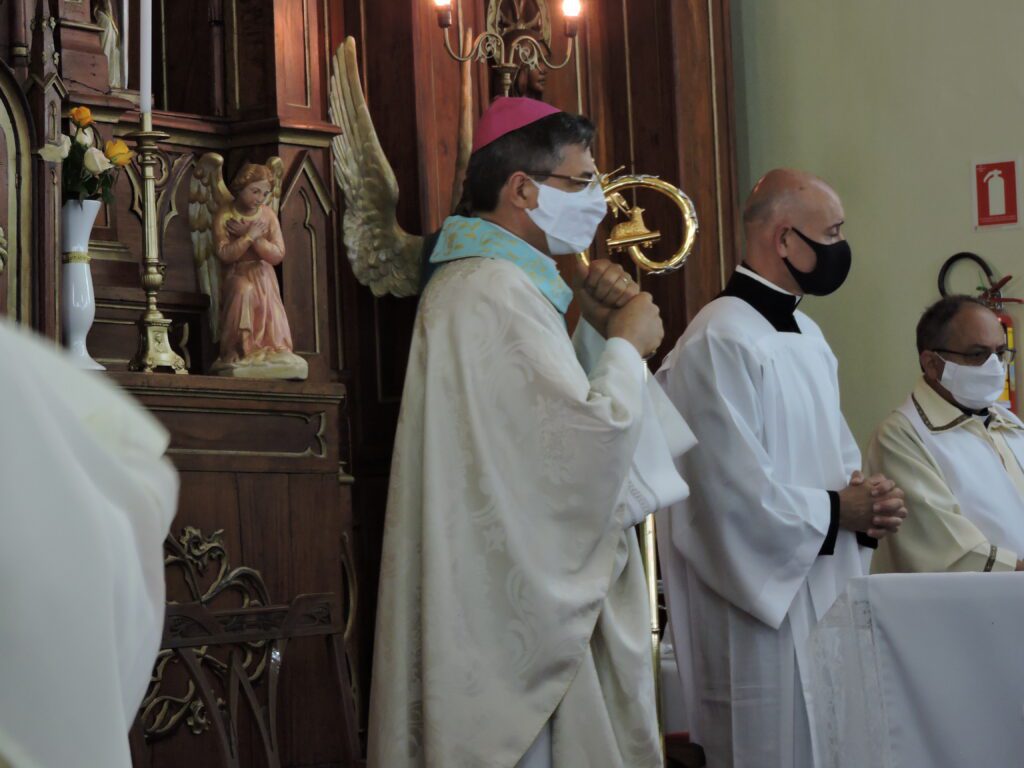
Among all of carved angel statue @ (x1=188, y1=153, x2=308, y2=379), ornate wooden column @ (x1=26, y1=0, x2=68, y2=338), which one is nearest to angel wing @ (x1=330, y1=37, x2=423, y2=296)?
carved angel statue @ (x1=188, y1=153, x2=308, y2=379)

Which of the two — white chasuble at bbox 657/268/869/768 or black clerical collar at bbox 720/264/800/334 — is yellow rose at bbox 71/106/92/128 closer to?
white chasuble at bbox 657/268/869/768

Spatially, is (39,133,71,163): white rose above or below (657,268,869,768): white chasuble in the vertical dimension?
above

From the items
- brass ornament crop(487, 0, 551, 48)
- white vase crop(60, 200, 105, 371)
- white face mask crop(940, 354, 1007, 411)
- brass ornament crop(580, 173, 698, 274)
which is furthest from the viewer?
brass ornament crop(487, 0, 551, 48)

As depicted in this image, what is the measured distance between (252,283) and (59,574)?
134 inches

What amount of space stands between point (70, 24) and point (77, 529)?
3.55m

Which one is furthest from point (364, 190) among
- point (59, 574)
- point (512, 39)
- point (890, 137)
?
point (59, 574)

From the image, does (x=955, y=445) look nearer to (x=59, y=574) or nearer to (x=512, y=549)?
(x=512, y=549)

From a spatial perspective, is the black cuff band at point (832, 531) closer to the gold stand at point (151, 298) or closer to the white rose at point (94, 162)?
the gold stand at point (151, 298)

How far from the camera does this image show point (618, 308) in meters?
4.14

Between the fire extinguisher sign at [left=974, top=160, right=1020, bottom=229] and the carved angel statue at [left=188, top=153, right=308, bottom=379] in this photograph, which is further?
the fire extinguisher sign at [left=974, top=160, right=1020, bottom=229]

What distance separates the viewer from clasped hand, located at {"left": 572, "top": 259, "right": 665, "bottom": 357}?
4.04 metres

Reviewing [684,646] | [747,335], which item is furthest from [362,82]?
[684,646]

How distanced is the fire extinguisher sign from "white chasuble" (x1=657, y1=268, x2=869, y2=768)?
8.22 feet

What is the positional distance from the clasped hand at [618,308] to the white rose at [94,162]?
1377mm
